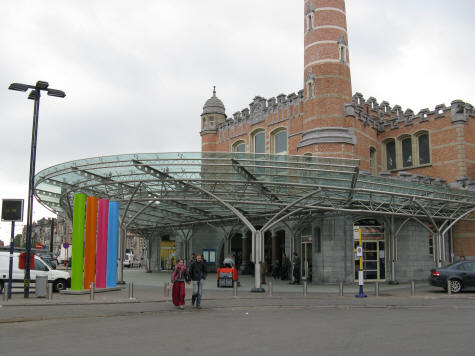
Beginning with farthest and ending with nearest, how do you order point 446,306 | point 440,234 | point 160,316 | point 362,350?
1. point 440,234
2. point 446,306
3. point 160,316
4. point 362,350

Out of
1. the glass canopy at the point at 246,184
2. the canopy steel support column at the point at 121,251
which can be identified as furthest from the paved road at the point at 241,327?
the canopy steel support column at the point at 121,251

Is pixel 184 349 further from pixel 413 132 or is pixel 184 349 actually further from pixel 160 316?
pixel 413 132

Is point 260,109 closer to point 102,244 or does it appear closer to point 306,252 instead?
point 306,252

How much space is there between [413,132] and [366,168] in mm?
4453

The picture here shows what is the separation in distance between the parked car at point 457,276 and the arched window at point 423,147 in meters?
12.0

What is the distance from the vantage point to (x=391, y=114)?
3494 cm

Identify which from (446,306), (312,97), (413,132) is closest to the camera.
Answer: (446,306)

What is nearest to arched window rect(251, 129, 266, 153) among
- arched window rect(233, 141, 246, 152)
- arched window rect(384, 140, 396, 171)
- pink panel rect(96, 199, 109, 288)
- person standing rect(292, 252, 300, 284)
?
arched window rect(233, 141, 246, 152)

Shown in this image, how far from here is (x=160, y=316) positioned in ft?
38.2

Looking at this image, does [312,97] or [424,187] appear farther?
[312,97]

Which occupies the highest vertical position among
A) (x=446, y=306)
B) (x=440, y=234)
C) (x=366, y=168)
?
(x=366, y=168)

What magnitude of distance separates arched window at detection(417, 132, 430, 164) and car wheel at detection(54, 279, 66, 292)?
69.2 feet

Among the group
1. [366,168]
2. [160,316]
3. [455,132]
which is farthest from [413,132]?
[160,316]

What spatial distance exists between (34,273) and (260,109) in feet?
67.5
